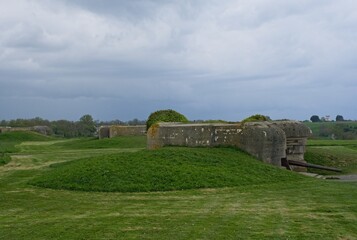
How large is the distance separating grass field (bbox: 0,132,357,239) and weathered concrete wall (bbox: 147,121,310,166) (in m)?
1.28

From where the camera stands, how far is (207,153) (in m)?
16.8

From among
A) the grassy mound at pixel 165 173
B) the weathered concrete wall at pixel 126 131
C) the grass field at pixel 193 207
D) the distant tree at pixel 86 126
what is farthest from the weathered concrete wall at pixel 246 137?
the distant tree at pixel 86 126

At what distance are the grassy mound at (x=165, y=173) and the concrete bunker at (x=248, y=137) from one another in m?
1.02

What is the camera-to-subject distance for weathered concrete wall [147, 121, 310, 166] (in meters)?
17.7

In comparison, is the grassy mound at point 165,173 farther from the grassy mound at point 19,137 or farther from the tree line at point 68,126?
the tree line at point 68,126

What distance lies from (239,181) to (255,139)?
12.1 feet

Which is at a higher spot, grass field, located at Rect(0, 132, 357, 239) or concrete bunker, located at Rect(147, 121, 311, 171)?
concrete bunker, located at Rect(147, 121, 311, 171)

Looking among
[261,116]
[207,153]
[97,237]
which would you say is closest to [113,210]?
[97,237]

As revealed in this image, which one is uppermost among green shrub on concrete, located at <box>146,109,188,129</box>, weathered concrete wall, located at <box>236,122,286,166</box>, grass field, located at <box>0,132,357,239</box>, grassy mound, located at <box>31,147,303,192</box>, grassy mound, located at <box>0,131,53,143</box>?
green shrub on concrete, located at <box>146,109,188,129</box>

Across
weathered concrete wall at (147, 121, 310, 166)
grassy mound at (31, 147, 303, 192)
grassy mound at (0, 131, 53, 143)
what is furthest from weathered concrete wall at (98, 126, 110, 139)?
grassy mound at (31, 147, 303, 192)

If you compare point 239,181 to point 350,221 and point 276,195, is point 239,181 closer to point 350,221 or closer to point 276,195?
point 276,195

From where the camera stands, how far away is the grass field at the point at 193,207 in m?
8.40

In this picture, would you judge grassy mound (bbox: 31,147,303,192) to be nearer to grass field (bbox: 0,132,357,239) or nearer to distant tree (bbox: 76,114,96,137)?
grass field (bbox: 0,132,357,239)

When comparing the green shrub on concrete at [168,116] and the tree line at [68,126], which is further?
the tree line at [68,126]
